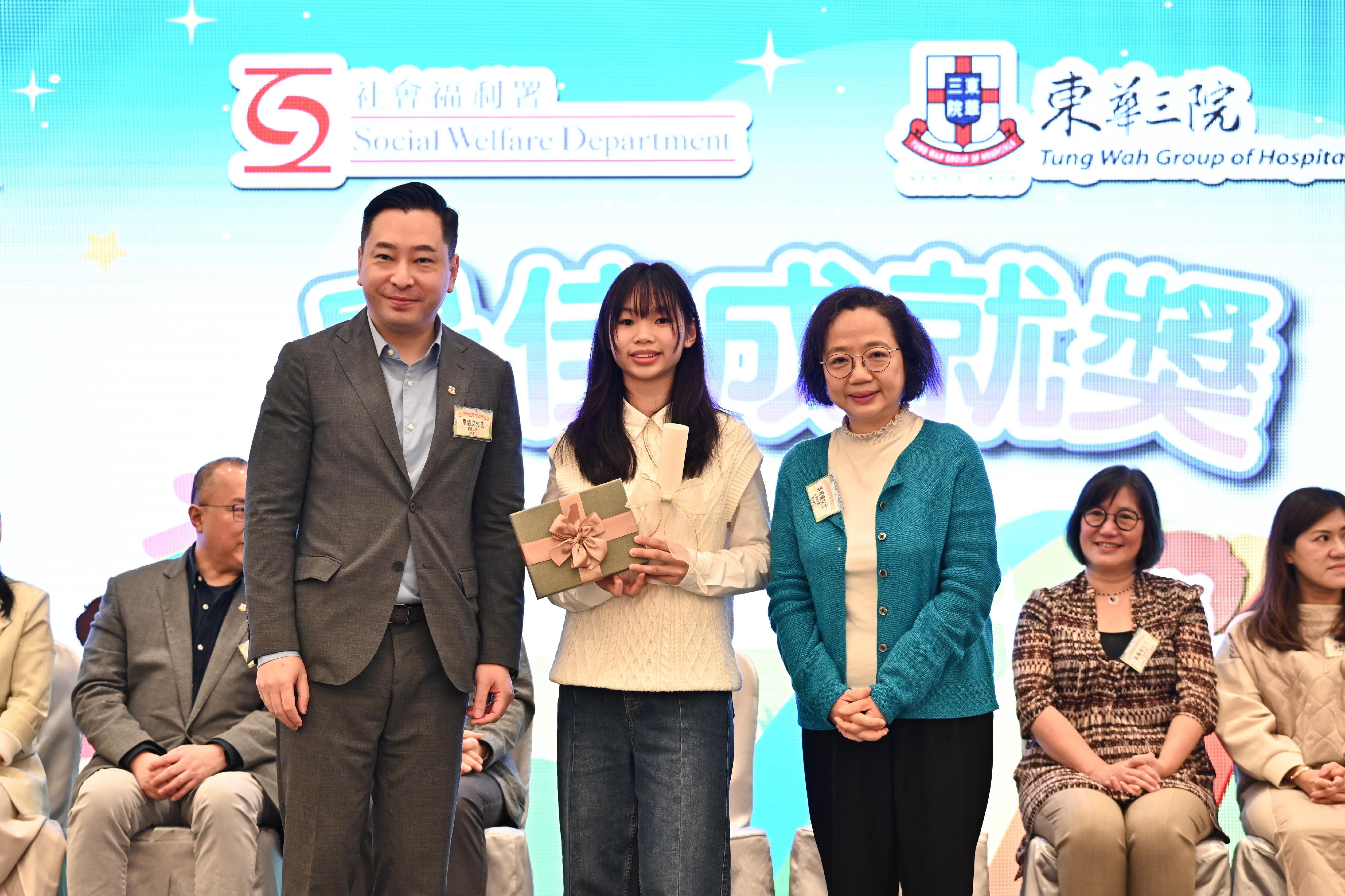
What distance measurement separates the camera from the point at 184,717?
120 inches

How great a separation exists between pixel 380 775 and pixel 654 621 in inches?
22.1

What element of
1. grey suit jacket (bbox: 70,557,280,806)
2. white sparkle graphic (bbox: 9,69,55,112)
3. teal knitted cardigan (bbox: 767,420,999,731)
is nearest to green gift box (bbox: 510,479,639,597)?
teal knitted cardigan (bbox: 767,420,999,731)

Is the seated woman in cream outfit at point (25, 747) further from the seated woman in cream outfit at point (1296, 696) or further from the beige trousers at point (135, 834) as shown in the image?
the seated woman in cream outfit at point (1296, 696)

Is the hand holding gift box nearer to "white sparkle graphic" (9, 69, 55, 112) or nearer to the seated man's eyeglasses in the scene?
the seated man's eyeglasses

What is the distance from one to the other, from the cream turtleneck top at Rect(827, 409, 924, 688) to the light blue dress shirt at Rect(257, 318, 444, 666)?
0.81 metres

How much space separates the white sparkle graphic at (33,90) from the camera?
4145mm

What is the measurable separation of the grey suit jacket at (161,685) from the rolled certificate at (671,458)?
131 cm

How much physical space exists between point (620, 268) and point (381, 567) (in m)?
2.27

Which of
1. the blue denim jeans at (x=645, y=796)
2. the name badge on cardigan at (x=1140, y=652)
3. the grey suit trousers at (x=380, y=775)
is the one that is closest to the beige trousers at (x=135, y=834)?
the grey suit trousers at (x=380, y=775)

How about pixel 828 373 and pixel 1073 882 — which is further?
pixel 1073 882

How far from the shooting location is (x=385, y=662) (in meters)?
2.04

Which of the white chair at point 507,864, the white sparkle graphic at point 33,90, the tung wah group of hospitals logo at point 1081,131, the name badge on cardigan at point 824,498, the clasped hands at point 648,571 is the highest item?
the white sparkle graphic at point 33,90

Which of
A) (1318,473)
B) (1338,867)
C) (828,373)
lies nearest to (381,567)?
(828,373)

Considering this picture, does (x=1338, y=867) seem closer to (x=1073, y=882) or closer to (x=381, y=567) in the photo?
(x=1073, y=882)
